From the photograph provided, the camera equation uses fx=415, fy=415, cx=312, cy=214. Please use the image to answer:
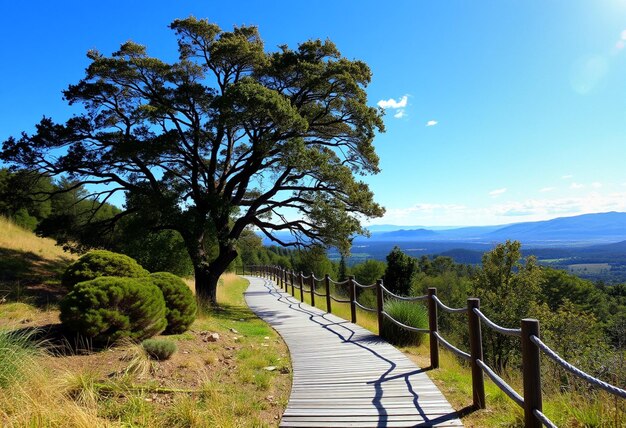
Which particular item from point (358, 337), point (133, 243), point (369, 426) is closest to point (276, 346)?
point (358, 337)

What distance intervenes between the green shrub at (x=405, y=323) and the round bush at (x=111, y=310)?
15.2 feet

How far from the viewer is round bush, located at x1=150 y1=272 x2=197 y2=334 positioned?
8.21 m

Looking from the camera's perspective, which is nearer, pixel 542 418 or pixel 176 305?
pixel 542 418

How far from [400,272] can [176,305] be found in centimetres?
2547

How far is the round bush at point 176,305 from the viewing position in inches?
323

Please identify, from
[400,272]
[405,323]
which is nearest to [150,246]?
[405,323]

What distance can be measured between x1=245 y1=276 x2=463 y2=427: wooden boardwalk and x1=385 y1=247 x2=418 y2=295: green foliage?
22.7 m

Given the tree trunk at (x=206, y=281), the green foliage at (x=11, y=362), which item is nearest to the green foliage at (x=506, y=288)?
the tree trunk at (x=206, y=281)

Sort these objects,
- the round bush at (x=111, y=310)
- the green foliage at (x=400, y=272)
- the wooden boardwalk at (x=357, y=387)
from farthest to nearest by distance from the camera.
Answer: the green foliage at (x=400, y=272) < the round bush at (x=111, y=310) < the wooden boardwalk at (x=357, y=387)

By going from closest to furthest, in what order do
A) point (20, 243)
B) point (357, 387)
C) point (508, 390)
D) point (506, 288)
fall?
1. point (508, 390)
2. point (357, 387)
3. point (20, 243)
4. point (506, 288)

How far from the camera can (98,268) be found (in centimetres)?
922

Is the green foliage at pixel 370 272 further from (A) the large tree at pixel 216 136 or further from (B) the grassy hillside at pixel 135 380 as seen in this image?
(B) the grassy hillside at pixel 135 380

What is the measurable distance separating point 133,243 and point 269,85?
807 centimetres

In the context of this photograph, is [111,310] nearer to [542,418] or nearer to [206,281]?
[542,418]
